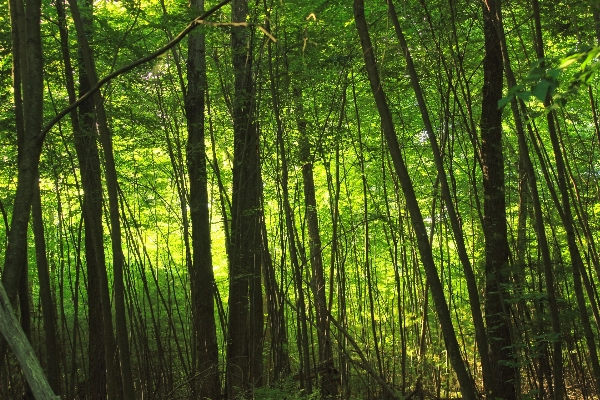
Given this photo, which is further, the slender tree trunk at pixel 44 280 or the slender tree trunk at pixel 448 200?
the slender tree trunk at pixel 44 280

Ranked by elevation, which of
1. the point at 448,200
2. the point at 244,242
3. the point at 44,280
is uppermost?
the point at 244,242

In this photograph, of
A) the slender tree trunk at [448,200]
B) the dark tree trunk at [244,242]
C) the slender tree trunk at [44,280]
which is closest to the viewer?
the slender tree trunk at [448,200]

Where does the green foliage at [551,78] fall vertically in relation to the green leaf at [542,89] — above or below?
above

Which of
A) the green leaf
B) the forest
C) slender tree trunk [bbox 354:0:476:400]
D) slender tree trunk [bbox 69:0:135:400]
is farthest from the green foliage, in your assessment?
slender tree trunk [bbox 69:0:135:400]

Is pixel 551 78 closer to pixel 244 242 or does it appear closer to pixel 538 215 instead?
pixel 538 215

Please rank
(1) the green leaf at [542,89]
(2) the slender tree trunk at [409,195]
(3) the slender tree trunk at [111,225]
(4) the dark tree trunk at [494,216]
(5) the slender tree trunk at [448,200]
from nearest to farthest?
(1) the green leaf at [542,89] → (2) the slender tree trunk at [409,195] → (5) the slender tree trunk at [448,200] → (3) the slender tree trunk at [111,225] → (4) the dark tree trunk at [494,216]

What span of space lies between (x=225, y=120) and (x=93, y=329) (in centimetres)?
280

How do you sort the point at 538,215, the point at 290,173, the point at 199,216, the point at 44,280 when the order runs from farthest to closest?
the point at 290,173, the point at 199,216, the point at 44,280, the point at 538,215

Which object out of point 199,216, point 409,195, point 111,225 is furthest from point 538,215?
point 199,216

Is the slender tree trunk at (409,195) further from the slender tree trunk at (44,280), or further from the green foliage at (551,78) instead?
the slender tree trunk at (44,280)

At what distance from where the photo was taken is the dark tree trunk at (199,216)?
585 cm

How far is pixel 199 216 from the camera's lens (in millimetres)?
6082

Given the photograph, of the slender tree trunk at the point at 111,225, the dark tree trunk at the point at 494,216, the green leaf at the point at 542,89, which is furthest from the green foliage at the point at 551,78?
the dark tree trunk at the point at 494,216

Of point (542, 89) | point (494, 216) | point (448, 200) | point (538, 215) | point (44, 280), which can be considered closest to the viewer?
point (542, 89)
